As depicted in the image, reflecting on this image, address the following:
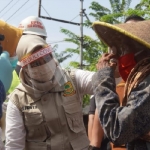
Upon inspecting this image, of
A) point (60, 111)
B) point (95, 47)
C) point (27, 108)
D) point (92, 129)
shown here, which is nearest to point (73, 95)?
point (60, 111)

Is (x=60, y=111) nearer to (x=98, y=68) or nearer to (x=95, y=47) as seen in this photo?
(x=98, y=68)

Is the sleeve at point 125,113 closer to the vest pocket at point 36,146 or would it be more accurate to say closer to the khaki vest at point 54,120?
the khaki vest at point 54,120

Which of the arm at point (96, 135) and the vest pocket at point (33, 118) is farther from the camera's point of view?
the arm at point (96, 135)

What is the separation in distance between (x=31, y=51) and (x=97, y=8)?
13.5 meters

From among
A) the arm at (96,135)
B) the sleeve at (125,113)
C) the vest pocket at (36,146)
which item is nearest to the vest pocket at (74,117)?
the vest pocket at (36,146)

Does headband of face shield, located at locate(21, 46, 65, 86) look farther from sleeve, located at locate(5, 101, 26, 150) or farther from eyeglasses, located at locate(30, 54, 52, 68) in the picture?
sleeve, located at locate(5, 101, 26, 150)

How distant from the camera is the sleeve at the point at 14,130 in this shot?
3117 millimetres

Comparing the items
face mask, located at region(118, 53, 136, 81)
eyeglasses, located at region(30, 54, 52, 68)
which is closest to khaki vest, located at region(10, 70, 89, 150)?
eyeglasses, located at region(30, 54, 52, 68)

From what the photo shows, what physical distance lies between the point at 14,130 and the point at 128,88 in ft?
3.94

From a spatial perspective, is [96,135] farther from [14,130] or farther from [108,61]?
[108,61]

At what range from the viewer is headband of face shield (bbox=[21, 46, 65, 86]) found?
3.10 m

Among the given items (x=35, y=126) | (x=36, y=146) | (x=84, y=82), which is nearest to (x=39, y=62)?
(x=84, y=82)

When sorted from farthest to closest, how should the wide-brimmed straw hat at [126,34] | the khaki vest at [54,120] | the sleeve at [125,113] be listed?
1. the khaki vest at [54,120]
2. the wide-brimmed straw hat at [126,34]
3. the sleeve at [125,113]

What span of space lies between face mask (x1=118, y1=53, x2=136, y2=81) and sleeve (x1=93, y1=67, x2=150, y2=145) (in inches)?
5.9
